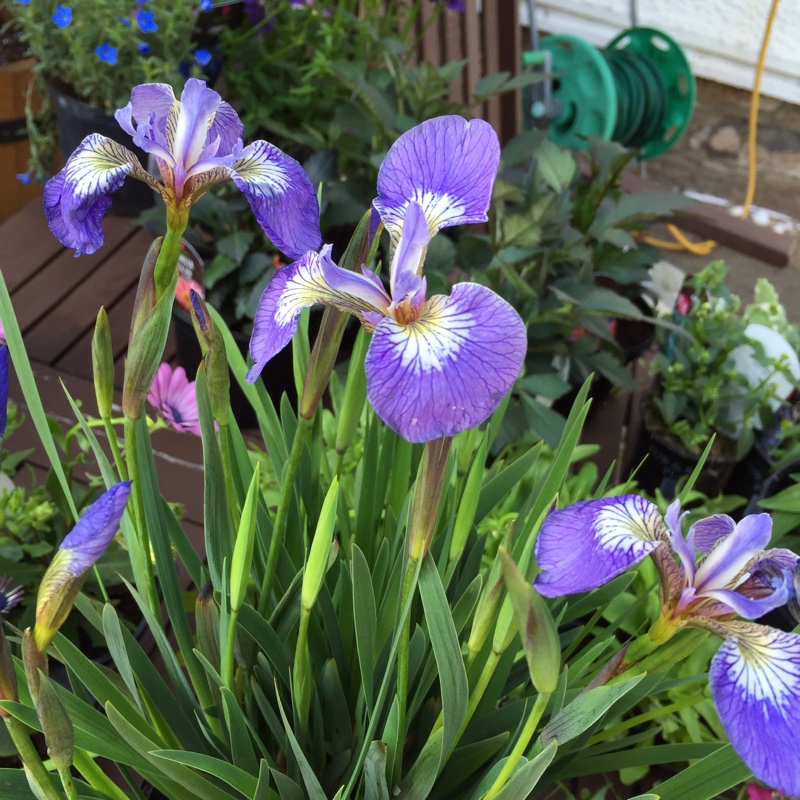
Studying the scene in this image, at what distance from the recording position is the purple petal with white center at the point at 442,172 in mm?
481

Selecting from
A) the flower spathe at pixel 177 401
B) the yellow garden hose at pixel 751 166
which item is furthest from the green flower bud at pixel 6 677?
the yellow garden hose at pixel 751 166

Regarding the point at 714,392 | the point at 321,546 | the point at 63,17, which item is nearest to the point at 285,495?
the point at 321,546

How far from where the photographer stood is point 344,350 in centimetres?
152

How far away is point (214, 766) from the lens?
52 cm

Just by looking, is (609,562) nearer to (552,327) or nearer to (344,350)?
(552,327)

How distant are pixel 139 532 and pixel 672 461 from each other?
0.99 metres

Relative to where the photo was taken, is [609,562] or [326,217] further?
[326,217]

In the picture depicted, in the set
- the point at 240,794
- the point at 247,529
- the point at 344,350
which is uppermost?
the point at 247,529

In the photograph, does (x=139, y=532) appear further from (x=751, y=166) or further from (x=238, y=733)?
(x=751, y=166)

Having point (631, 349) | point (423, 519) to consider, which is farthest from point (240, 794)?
point (631, 349)

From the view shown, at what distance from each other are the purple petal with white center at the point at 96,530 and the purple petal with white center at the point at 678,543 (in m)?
0.30

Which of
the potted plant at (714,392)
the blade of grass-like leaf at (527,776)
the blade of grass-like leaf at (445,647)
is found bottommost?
the potted plant at (714,392)

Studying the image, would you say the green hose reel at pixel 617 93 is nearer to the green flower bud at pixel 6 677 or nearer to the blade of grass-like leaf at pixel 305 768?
the blade of grass-like leaf at pixel 305 768

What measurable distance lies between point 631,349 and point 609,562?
1116mm
